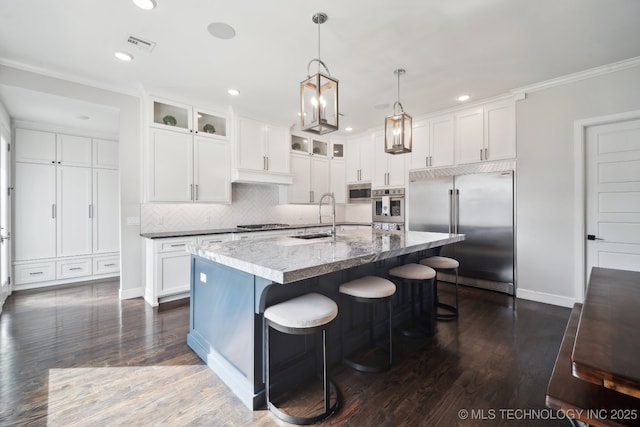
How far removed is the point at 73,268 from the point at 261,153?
3.69 m

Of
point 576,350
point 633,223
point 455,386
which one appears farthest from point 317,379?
point 633,223

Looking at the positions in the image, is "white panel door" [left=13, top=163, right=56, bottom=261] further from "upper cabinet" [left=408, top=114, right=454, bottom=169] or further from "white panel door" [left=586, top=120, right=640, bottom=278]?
"white panel door" [left=586, top=120, right=640, bottom=278]

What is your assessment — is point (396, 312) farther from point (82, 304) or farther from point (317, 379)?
point (82, 304)

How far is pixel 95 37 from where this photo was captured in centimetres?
258

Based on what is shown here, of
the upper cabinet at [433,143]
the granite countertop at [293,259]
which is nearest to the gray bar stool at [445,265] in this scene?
the granite countertop at [293,259]

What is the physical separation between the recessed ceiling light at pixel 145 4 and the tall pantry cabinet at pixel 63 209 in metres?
3.78

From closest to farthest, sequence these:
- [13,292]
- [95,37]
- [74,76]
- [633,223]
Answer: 1. [95,37]
2. [633,223]
3. [74,76]
4. [13,292]

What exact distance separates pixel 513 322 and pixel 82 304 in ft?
16.7

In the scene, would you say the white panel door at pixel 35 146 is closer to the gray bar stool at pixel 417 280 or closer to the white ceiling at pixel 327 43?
the white ceiling at pixel 327 43

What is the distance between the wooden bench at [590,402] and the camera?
810 millimetres

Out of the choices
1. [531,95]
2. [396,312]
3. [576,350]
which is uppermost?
[531,95]

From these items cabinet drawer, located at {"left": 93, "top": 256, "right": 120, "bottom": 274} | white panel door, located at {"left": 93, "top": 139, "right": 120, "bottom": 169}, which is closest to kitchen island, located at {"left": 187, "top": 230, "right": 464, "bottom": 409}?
cabinet drawer, located at {"left": 93, "top": 256, "right": 120, "bottom": 274}

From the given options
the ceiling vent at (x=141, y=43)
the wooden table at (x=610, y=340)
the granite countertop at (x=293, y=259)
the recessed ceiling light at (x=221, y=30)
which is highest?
the recessed ceiling light at (x=221, y=30)

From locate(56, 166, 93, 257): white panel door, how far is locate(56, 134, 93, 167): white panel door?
10 cm
